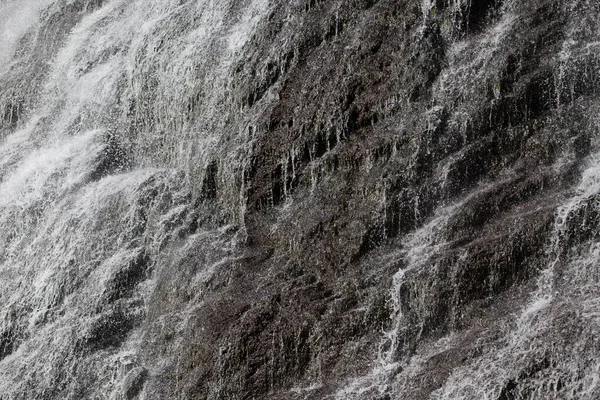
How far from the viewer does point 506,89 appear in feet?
43.7

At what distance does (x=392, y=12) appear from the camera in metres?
15.2

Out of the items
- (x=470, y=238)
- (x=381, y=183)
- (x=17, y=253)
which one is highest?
(x=17, y=253)

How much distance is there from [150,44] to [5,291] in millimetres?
5378

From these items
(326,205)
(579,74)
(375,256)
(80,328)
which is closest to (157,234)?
(80,328)

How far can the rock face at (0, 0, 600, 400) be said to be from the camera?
37.9ft

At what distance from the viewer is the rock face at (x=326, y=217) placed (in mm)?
11547

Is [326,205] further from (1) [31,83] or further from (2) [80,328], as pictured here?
(1) [31,83]

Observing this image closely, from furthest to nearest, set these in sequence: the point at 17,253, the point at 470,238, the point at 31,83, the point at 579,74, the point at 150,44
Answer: the point at 31,83 < the point at 150,44 < the point at 17,253 < the point at 579,74 < the point at 470,238

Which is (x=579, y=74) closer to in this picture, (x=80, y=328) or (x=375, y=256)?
(x=375, y=256)

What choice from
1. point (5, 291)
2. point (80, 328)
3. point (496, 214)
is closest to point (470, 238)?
point (496, 214)

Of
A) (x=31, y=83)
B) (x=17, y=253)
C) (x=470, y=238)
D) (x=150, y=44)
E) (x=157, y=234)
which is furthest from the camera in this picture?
(x=31, y=83)

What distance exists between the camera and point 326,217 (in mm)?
13383

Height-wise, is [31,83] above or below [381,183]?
above

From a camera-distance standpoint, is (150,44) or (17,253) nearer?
(17,253)
